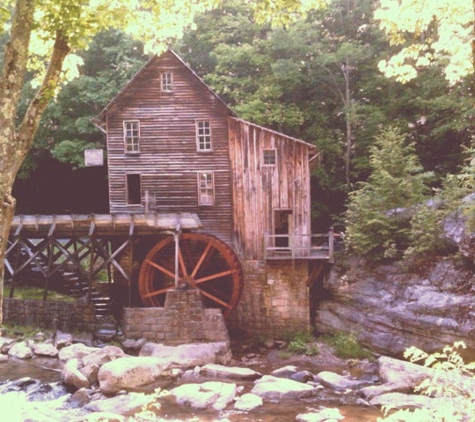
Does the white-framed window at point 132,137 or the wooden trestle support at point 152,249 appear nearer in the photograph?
the wooden trestle support at point 152,249

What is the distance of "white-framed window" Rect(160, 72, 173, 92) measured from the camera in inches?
711

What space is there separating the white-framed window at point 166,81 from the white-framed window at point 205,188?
3.33m

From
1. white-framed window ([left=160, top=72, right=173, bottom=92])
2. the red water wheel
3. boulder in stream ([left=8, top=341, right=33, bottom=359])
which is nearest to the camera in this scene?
boulder in stream ([left=8, top=341, right=33, bottom=359])

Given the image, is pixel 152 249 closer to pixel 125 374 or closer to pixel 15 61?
pixel 125 374

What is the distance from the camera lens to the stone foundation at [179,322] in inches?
595

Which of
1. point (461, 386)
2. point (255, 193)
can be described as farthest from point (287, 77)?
point (461, 386)

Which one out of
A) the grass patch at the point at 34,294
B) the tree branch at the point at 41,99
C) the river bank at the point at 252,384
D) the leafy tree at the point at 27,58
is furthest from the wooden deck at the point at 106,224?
the tree branch at the point at 41,99

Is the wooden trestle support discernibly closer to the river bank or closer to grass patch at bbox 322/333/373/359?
the river bank

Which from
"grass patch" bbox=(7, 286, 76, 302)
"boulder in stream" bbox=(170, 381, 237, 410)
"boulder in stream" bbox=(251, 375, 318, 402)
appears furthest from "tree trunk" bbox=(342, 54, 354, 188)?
"boulder in stream" bbox=(170, 381, 237, 410)

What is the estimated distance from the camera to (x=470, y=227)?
1207cm

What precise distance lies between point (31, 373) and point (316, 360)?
8.13m

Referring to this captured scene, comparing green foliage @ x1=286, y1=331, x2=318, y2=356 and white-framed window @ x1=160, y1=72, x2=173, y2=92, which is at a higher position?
white-framed window @ x1=160, y1=72, x2=173, y2=92

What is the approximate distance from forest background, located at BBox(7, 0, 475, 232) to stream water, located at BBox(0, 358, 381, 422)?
455 inches

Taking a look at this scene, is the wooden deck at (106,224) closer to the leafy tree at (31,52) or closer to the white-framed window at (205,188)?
the white-framed window at (205,188)
